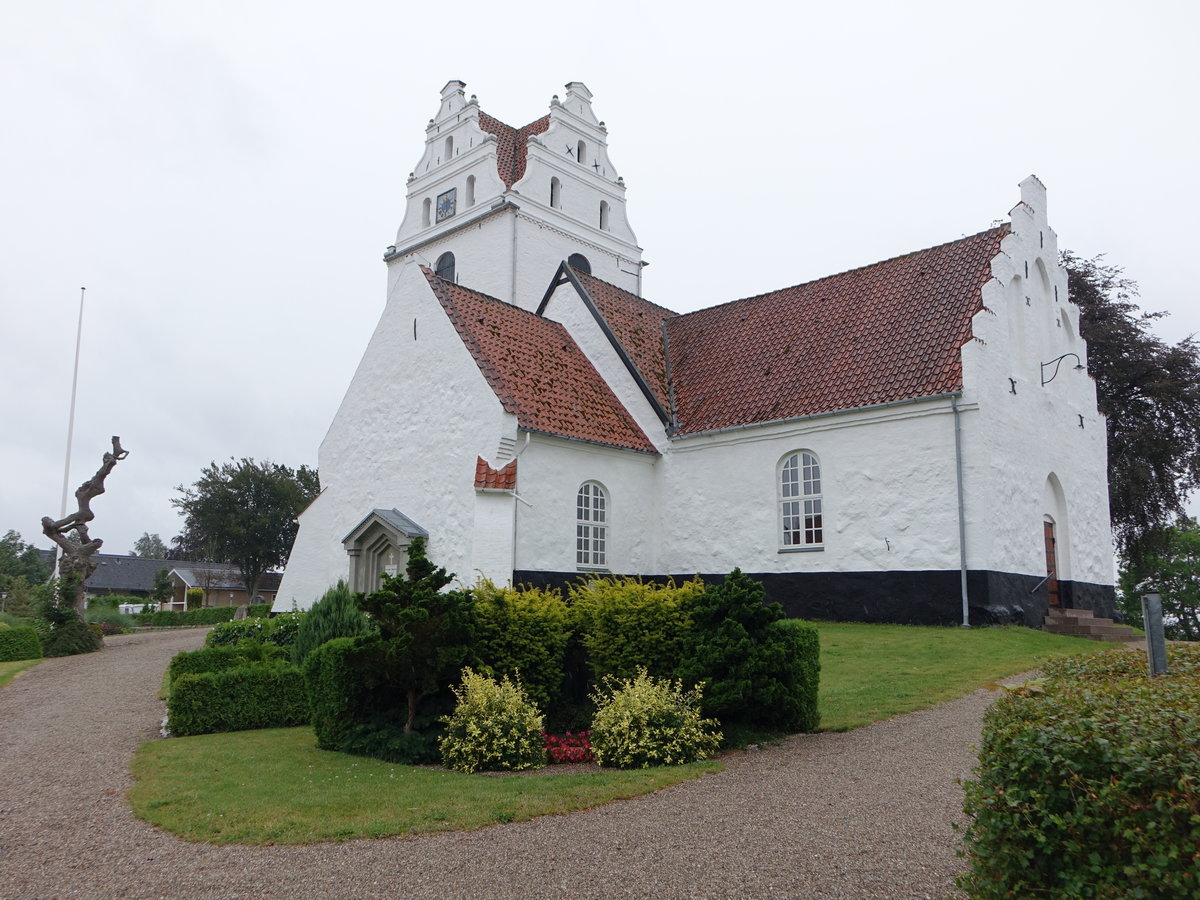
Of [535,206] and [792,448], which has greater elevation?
[535,206]

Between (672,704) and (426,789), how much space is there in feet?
8.23

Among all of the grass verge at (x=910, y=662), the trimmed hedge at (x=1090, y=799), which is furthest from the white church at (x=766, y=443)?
the trimmed hedge at (x=1090, y=799)

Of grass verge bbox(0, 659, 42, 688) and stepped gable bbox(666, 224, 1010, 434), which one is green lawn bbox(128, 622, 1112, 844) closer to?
stepped gable bbox(666, 224, 1010, 434)

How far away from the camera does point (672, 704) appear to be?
330 inches

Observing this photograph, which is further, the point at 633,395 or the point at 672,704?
the point at 633,395

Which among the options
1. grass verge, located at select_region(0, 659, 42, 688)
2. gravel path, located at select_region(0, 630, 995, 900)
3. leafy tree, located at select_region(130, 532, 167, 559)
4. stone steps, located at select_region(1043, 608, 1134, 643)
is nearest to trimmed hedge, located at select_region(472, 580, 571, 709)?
gravel path, located at select_region(0, 630, 995, 900)

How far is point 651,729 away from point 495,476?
9170mm

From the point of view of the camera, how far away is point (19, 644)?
61.9 ft

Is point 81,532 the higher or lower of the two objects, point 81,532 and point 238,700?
the higher

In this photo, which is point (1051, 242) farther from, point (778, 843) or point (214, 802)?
point (214, 802)

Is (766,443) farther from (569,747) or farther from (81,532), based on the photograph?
(81,532)

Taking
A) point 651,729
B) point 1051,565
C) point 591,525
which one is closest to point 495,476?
point 591,525

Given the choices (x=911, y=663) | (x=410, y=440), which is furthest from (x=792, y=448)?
(x=410, y=440)

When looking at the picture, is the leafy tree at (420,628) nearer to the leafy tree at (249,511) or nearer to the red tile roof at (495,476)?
the red tile roof at (495,476)
